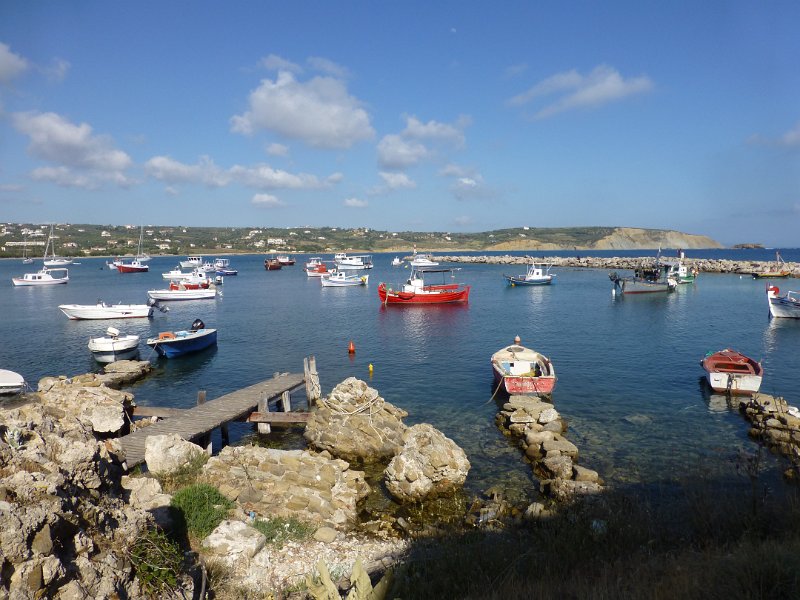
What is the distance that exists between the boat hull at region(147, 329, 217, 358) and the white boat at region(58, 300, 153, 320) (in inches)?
658

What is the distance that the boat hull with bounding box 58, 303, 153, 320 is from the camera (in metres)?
45.8

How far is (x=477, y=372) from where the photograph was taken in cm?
2816

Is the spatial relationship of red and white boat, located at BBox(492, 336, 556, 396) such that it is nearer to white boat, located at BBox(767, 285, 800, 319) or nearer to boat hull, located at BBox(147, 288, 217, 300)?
white boat, located at BBox(767, 285, 800, 319)

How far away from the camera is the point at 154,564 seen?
619 centimetres

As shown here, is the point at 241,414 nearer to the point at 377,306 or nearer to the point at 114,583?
the point at 114,583

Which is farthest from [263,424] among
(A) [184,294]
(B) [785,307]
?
(A) [184,294]

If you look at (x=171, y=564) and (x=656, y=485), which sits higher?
(x=171, y=564)

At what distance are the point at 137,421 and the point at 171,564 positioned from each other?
15.1 metres

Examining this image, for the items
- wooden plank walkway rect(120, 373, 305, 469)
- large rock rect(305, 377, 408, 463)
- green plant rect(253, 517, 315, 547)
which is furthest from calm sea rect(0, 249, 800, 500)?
green plant rect(253, 517, 315, 547)

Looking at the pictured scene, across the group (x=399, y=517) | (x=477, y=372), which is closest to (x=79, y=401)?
(x=399, y=517)

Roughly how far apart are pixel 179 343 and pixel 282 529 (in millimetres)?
24569

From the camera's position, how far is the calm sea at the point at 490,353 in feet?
58.6

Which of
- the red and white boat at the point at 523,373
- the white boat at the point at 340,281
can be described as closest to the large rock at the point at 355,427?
the red and white boat at the point at 523,373

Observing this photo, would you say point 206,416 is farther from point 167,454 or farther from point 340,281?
point 340,281
